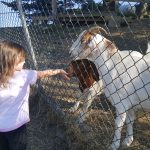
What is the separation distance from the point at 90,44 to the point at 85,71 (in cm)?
49

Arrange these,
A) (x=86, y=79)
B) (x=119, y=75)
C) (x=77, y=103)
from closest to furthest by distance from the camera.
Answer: (x=119, y=75)
(x=86, y=79)
(x=77, y=103)

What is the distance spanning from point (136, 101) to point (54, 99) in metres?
1.53

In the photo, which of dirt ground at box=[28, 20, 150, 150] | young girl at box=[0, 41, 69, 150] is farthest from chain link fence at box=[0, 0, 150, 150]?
young girl at box=[0, 41, 69, 150]

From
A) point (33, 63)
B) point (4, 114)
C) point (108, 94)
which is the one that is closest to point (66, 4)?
point (33, 63)

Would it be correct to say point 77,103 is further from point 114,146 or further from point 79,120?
point 114,146

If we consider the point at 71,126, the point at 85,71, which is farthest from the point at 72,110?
the point at 71,126

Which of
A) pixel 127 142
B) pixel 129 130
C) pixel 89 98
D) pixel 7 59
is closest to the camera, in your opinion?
pixel 7 59

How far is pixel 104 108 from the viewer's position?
5.67 m

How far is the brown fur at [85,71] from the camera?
16.1ft

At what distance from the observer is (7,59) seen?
333 centimetres

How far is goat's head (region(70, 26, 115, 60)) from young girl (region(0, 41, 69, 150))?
115 cm

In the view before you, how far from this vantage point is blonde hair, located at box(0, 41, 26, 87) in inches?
131

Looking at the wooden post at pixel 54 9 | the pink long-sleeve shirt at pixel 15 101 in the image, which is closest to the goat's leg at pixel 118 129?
the pink long-sleeve shirt at pixel 15 101

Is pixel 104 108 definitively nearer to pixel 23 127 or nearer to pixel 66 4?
pixel 66 4
